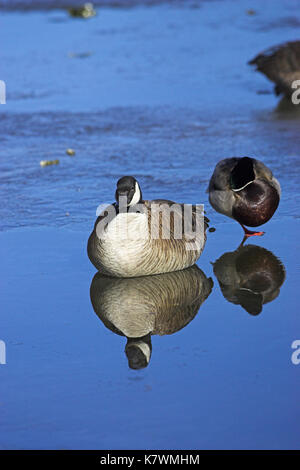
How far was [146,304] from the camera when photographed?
5031 mm

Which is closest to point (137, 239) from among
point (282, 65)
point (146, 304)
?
point (146, 304)

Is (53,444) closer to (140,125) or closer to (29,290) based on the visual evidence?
(29,290)

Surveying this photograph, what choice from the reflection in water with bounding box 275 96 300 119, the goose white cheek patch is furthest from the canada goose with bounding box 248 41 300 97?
the goose white cheek patch

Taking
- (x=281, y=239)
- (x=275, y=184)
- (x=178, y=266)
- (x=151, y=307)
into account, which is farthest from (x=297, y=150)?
(x=151, y=307)

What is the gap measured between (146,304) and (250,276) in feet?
2.84

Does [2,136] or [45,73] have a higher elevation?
[45,73]

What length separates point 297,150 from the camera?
8.16 m

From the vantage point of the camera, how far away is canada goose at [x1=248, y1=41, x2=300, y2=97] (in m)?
10.5

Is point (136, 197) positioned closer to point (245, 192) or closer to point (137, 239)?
point (137, 239)

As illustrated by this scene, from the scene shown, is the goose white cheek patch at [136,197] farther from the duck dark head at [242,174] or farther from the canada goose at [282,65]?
the canada goose at [282,65]

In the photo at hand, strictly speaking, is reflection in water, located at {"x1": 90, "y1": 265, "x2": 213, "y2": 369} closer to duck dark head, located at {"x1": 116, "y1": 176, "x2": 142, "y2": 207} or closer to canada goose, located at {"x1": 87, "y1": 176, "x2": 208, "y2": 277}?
canada goose, located at {"x1": 87, "y1": 176, "x2": 208, "y2": 277}

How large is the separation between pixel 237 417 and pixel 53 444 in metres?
0.82

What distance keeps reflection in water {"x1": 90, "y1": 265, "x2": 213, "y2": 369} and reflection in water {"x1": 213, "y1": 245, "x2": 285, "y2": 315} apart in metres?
0.15
